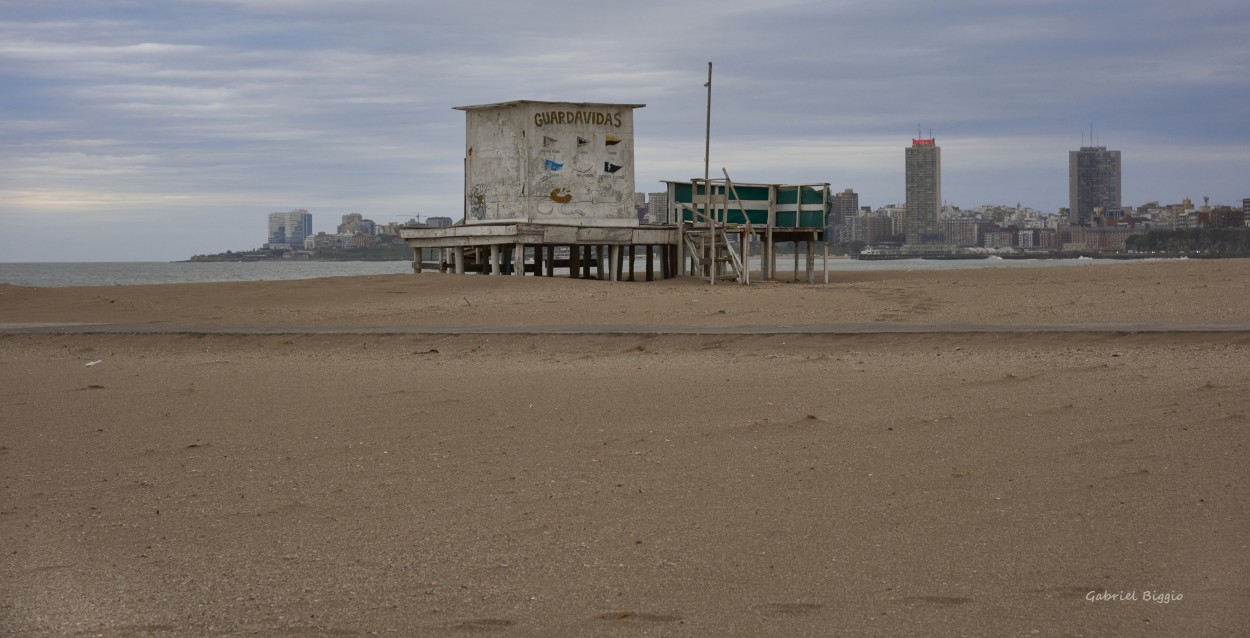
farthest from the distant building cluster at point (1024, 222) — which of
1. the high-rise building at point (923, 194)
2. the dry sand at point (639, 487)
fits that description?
the dry sand at point (639, 487)

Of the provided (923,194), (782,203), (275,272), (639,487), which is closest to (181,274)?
(275,272)

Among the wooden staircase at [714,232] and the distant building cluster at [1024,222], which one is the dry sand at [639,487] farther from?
the distant building cluster at [1024,222]

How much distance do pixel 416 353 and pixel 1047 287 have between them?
12.3m

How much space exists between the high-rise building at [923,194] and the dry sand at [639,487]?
153 m

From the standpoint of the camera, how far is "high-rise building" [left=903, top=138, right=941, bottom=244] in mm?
165775

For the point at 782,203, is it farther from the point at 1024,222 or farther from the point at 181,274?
the point at 1024,222

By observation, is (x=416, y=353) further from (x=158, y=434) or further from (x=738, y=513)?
(x=738, y=513)

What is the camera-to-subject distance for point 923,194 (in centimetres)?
18562

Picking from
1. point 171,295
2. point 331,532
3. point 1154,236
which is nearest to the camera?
point 331,532

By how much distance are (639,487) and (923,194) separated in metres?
185

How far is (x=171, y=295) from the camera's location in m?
22.3

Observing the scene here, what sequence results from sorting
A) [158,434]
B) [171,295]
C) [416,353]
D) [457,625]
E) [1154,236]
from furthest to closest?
[1154,236]
[171,295]
[416,353]
[158,434]
[457,625]

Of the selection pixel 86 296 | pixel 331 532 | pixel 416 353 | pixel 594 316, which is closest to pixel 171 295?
pixel 86 296

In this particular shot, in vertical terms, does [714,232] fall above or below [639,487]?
above
